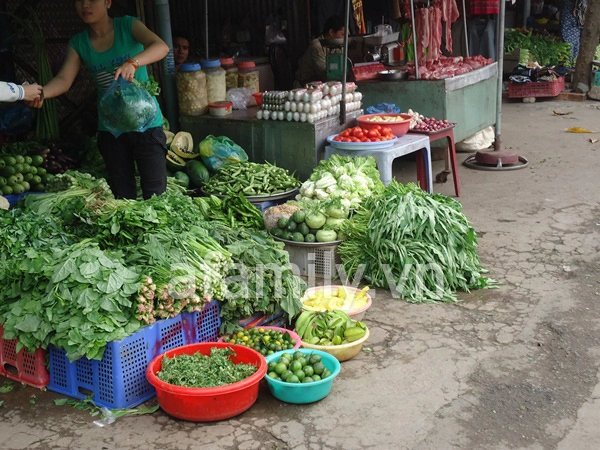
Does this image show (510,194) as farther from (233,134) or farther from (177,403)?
(177,403)

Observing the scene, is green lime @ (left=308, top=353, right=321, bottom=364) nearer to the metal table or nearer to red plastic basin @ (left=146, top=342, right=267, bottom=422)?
red plastic basin @ (left=146, top=342, right=267, bottom=422)

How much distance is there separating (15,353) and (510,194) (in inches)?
211

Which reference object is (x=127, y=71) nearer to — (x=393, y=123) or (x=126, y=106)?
(x=126, y=106)

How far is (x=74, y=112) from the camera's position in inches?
281

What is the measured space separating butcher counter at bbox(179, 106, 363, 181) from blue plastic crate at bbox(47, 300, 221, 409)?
9.19 feet

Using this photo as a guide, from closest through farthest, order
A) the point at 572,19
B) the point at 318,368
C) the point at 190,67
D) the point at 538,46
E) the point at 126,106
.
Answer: the point at 318,368, the point at 126,106, the point at 190,67, the point at 538,46, the point at 572,19

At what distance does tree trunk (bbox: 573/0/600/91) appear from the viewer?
13328 millimetres

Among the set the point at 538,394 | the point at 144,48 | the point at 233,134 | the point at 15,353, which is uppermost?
the point at 144,48

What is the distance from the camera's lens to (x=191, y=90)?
685 cm

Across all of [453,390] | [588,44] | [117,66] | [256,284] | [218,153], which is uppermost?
[117,66]

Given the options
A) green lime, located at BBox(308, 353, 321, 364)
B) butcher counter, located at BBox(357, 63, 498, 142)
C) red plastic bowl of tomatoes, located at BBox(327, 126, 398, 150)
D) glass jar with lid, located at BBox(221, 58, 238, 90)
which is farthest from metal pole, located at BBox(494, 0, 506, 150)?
green lime, located at BBox(308, 353, 321, 364)

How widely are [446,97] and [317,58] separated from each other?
221 centimetres

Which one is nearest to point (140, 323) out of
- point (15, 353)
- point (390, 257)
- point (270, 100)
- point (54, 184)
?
point (15, 353)

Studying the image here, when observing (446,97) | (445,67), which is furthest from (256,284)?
(445,67)
